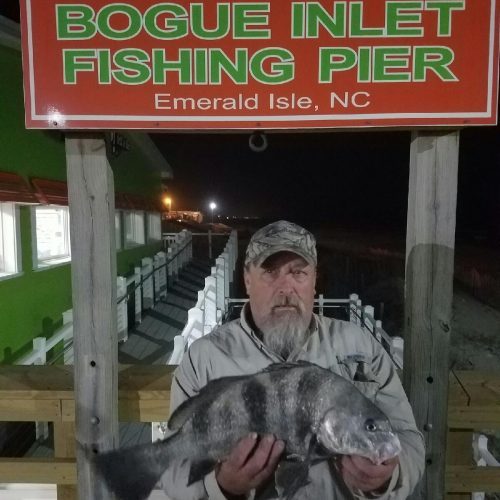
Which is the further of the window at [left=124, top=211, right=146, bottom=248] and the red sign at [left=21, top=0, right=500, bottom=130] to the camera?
the window at [left=124, top=211, right=146, bottom=248]

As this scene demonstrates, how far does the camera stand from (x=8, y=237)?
5.80m

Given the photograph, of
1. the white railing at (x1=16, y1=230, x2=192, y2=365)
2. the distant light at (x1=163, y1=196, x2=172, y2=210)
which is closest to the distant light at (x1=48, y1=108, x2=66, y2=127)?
the white railing at (x1=16, y1=230, x2=192, y2=365)

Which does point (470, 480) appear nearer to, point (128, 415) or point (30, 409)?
point (128, 415)

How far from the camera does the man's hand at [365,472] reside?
1739 mm

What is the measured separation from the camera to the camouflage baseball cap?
1899mm

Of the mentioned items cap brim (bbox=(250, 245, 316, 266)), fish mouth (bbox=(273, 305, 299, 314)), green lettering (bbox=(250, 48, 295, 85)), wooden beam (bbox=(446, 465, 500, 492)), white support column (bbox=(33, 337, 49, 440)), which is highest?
green lettering (bbox=(250, 48, 295, 85))

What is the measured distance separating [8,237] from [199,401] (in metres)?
4.95

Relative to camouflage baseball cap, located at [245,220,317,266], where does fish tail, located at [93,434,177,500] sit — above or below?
below

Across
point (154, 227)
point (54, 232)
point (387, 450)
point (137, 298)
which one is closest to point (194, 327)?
point (387, 450)

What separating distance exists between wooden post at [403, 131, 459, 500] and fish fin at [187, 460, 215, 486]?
3.19ft

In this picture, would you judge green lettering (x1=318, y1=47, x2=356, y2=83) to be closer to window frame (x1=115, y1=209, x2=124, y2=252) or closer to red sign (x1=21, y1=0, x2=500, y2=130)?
red sign (x1=21, y1=0, x2=500, y2=130)

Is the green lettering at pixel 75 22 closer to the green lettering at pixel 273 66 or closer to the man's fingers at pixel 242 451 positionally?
the green lettering at pixel 273 66

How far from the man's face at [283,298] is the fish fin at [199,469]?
50cm

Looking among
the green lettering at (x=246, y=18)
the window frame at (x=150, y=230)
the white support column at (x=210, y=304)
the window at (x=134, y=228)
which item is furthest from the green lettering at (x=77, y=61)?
the window frame at (x=150, y=230)
